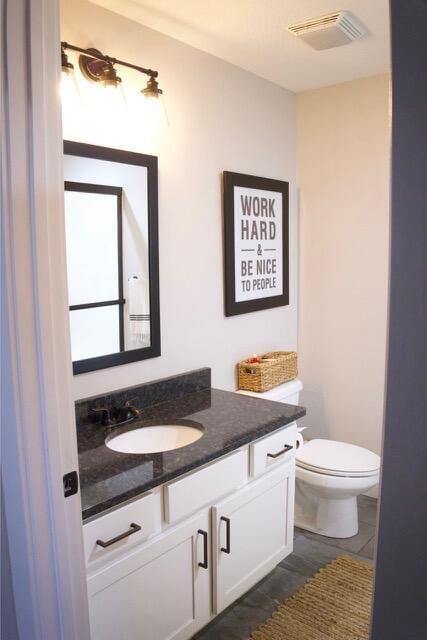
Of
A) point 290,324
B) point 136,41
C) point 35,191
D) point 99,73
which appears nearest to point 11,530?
point 35,191

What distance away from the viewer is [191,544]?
177 centimetres

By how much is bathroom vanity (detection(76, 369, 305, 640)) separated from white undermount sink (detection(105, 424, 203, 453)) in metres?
0.03

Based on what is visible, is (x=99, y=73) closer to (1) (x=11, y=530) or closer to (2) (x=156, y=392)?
(2) (x=156, y=392)

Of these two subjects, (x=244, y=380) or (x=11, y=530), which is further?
(x=244, y=380)

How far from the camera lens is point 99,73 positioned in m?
1.88

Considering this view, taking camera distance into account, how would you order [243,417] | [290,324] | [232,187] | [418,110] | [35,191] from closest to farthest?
[418,110]
[35,191]
[243,417]
[232,187]
[290,324]

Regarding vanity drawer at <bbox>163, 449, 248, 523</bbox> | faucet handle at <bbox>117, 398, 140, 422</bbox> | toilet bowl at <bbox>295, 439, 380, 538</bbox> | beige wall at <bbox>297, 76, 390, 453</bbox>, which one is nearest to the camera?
vanity drawer at <bbox>163, 449, 248, 523</bbox>

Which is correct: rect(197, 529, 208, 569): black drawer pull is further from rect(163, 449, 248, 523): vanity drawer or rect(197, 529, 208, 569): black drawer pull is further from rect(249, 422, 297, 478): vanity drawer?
rect(249, 422, 297, 478): vanity drawer

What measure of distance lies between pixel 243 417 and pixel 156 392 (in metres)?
0.41

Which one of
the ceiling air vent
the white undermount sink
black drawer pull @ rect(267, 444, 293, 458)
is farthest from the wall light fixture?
black drawer pull @ rect(267, 444, 293, 458)

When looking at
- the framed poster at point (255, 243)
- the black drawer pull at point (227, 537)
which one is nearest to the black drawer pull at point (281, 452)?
the black drawer pull at point (227, 537)

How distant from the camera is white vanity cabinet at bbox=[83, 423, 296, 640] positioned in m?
1.49

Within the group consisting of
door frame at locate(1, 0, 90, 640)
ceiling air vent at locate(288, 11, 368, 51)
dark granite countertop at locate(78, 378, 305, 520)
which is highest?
ceiling air vent at locate(288, 11, 368, 51)

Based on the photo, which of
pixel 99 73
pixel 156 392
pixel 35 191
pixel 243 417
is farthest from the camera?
pixel 156 392
